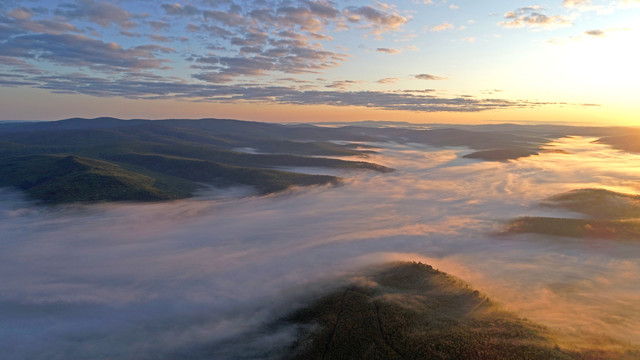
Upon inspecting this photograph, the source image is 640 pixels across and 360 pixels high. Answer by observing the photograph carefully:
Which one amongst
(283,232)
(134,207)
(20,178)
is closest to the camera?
(283,232)

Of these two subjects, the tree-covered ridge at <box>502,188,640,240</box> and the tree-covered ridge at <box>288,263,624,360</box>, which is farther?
the tree-covered ridge at <box>502,188,640,240</box>

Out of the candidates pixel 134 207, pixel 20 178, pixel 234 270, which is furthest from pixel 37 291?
pixel 20 178

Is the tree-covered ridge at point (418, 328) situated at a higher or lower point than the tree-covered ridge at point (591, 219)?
higher

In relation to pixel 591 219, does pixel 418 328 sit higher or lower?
higher

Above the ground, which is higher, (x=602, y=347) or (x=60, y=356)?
(x=602, y=347)

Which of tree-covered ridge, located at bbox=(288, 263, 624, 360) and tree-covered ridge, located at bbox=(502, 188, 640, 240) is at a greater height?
tree-covered ridge, located at bbox=(288, 263, 624, 360)

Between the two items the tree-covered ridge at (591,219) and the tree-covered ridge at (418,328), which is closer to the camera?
the tree-covered ridge at (418,328)

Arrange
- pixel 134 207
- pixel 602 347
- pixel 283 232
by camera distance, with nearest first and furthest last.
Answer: pixel 602 347 < pixel 283 232 < pixel 134 207

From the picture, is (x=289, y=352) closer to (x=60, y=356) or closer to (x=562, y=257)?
(x=60, y=356)

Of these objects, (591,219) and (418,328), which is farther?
(591,219)

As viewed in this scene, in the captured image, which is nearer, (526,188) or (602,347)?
(602,347)
